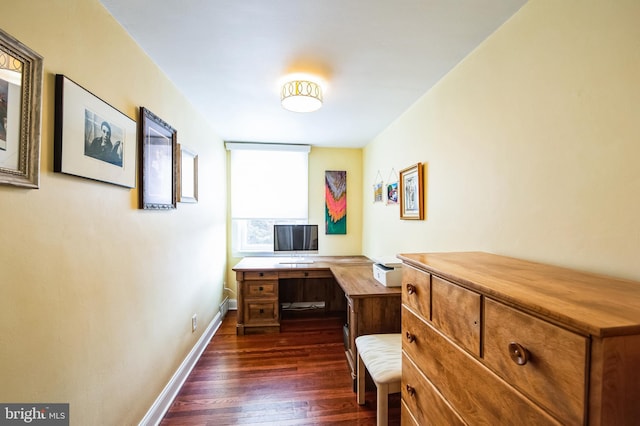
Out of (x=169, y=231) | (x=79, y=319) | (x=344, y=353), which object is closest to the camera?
(x=79, y=319)

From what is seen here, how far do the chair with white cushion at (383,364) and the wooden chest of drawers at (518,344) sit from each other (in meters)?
0.19

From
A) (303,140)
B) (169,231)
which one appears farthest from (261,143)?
Answer: (169,231)

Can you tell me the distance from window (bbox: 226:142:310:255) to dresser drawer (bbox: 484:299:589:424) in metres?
3.02

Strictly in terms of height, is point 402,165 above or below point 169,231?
above

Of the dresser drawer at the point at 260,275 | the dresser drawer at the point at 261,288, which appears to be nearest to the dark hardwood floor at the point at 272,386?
the dresser drawer at the point at 261,288

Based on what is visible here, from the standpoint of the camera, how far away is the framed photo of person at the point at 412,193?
6.61 feet

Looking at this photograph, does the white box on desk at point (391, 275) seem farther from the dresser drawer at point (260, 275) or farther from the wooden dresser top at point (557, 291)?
the dresser drawer at point (260, 275)

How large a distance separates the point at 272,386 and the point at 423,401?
135cm

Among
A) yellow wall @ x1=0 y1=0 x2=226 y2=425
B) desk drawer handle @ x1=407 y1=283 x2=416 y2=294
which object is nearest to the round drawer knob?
desk drawer handle @ x1=407 y1=283 x2=416 y2=294

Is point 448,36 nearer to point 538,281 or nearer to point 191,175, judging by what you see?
point 538,281

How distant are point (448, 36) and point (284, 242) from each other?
263 centimetres

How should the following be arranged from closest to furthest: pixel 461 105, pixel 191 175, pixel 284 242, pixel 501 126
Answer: pixel 501 126
pixel 461 105
pixel 191 175
pixel 284 242

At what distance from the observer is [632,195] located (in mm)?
803

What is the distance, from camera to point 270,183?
11.7ft
